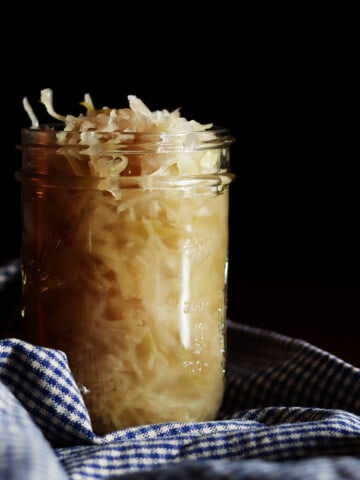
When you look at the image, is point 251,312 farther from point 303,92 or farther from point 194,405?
point 303,92

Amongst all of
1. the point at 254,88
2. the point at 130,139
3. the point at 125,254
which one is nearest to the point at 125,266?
the point at 125,254

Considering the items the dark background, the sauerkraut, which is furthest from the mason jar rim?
the dark background

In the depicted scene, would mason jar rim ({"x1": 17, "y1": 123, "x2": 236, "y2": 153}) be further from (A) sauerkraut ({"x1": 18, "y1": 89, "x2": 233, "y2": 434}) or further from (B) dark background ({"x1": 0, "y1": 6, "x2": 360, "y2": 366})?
(B) dark background ({"x1": 0, "y1": 6, "x2": 360, "y2": 366})

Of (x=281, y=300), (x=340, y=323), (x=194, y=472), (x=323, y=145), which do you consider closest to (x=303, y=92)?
(x=323, y=145)

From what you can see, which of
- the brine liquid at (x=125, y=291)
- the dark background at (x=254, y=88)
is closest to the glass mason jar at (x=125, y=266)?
the brine liquid at (x=125, y=291)

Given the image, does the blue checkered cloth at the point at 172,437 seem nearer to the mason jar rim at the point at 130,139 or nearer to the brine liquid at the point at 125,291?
the brine liquid at the point at 125,291

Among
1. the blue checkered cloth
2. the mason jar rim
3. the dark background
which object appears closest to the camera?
the blue checkered cloth
